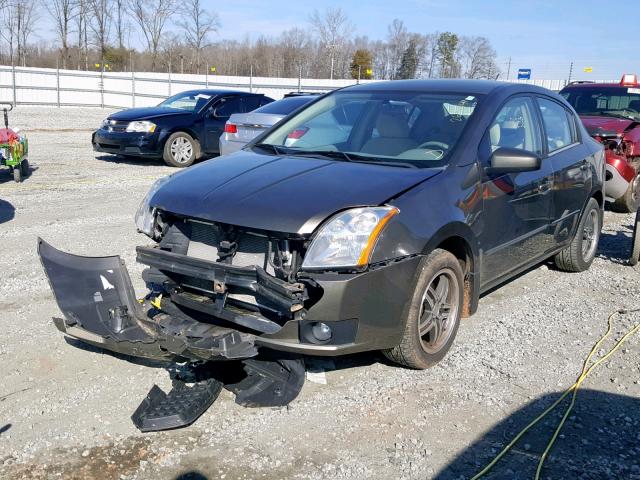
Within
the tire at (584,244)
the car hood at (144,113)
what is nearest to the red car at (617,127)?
the tire at (584,244)

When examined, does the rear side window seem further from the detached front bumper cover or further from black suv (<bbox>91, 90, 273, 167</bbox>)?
black suv (<bbox>91, 90, 273, 167</bbox>)

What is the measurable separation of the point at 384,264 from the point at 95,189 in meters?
7.58

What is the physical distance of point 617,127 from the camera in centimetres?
882

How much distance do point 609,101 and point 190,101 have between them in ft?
27.6

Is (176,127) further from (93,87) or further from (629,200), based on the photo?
(93,87)

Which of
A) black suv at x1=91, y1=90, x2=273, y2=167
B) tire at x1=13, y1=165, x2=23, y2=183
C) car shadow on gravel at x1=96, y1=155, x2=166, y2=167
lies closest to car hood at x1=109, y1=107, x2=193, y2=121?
black suv at x1=91, y1=90, x2=273, y2=167

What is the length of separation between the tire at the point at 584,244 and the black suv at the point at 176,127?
8830 millimetres

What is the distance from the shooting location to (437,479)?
2900 mm

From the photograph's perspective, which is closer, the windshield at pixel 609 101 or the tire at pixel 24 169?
the windshield at pixel 609 101

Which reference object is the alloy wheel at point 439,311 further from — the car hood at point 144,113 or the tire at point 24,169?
the car hood at point 144,113

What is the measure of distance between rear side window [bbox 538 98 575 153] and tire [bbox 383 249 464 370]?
74.9 inches

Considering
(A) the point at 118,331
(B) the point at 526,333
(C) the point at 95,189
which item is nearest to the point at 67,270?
(A) the point at 118,331

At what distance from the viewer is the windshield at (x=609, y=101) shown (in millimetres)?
9688

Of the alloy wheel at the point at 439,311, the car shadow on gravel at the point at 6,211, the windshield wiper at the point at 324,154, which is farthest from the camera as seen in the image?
the car shadow on gravel at the point at 6,211
